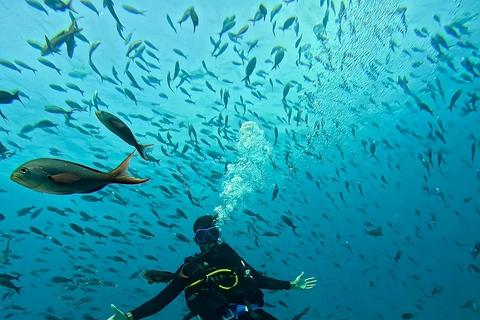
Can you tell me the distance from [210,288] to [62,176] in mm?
2757

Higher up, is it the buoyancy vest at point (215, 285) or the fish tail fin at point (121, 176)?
the fish tail fin at point (121, 176)

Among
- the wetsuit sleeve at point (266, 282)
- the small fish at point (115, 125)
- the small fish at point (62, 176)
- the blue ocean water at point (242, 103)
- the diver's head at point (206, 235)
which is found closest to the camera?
the small fish at point (62, 176)

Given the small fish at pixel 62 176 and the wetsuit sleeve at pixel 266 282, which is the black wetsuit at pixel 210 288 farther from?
the small fish at pixel 62 176

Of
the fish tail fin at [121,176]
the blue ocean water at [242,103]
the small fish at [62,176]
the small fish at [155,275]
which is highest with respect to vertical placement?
the blue ocean water at [242,103]

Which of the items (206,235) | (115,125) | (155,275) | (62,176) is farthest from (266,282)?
(62,176)

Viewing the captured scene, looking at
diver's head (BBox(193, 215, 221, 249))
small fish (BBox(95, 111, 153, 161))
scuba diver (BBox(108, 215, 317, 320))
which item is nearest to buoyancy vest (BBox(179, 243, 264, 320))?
scuba diver (BBox(108, 215, 317, 320))

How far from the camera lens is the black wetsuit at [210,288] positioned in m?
3.76

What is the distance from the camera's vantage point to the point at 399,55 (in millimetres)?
17891

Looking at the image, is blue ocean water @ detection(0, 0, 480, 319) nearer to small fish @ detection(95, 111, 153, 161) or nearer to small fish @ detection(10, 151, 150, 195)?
small fish @ detection(95, 111, 153, 161)

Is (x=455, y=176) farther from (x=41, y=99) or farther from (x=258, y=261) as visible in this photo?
(x=41, y=99)

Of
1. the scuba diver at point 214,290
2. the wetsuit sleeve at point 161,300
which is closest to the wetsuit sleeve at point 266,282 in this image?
the scuba diver at point 214,290

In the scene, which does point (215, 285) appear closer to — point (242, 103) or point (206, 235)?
point (206, 235)

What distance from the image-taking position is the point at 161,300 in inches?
163

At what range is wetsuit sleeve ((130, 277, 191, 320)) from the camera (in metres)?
3.98
